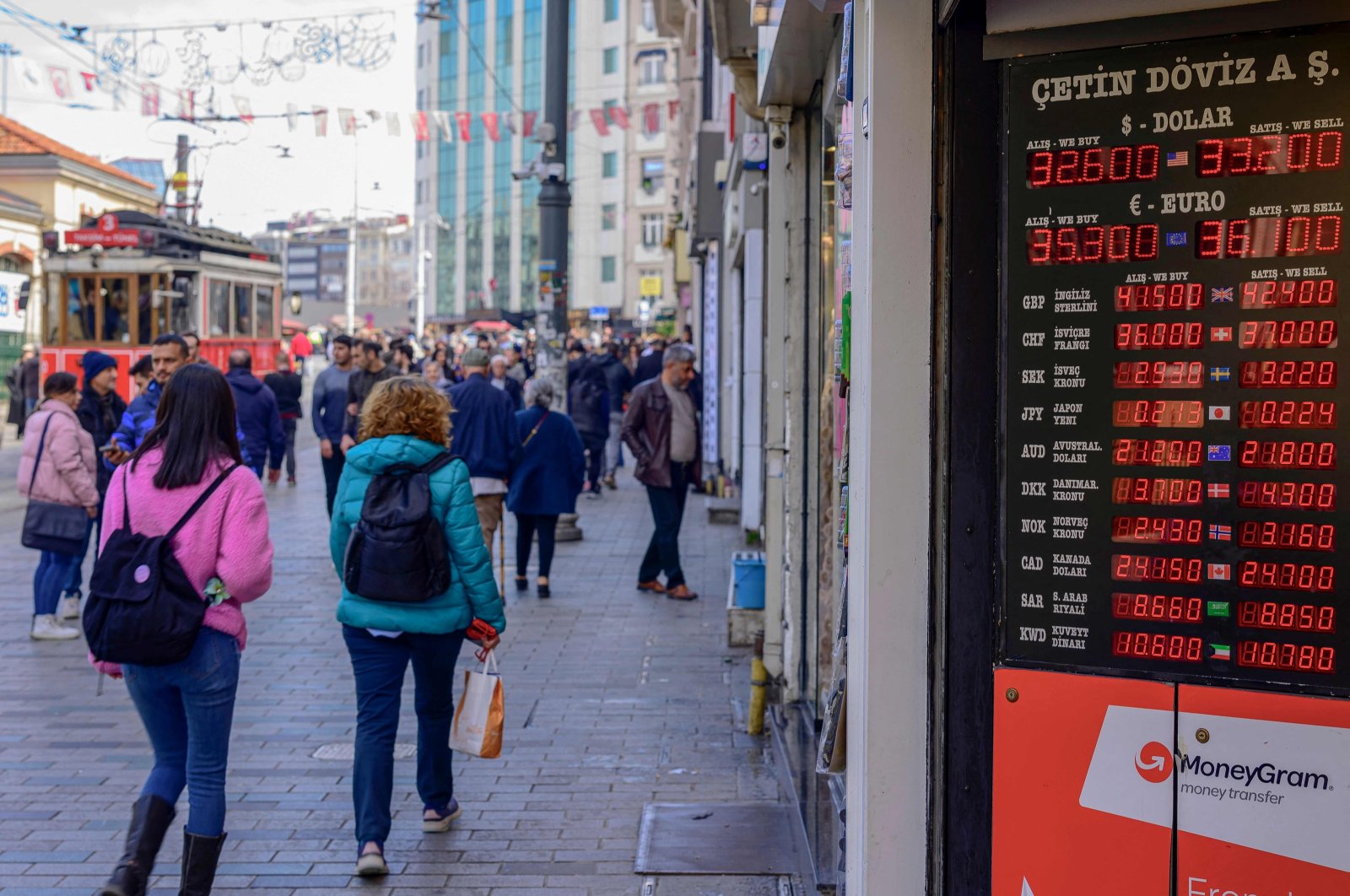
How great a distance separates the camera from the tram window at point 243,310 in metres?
24.8

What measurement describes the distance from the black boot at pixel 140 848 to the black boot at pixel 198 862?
99 millimetres

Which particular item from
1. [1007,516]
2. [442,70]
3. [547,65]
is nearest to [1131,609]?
[1007,516]

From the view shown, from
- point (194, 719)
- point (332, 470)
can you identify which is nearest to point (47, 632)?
point (332, 470)

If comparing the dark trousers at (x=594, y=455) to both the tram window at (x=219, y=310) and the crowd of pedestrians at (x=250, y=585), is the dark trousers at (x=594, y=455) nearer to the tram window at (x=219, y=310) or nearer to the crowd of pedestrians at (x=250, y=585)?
the tram window at (x=219, y=310)

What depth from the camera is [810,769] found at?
20.3 feet

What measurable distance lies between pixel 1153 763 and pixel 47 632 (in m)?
8.19

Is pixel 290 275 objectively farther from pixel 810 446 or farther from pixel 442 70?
pixel 810 446

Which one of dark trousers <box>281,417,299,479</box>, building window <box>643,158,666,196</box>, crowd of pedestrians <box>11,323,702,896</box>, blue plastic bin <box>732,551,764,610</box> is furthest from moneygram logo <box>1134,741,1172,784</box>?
building window <box>643,158,666,196</box>

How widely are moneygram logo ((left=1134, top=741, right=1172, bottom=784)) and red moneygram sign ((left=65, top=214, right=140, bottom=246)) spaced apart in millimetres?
21990

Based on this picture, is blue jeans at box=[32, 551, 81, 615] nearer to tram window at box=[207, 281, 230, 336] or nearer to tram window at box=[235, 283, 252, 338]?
tram window at box=[207, 281, 230, 336]

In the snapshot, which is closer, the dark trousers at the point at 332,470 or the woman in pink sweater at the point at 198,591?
the woman in pink sweater at the point at 198,591

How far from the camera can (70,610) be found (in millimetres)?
10289

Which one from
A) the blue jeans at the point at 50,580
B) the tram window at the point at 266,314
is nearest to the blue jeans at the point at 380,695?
the blue jeans at the point at 50,580

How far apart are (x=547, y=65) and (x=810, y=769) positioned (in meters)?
10.5
